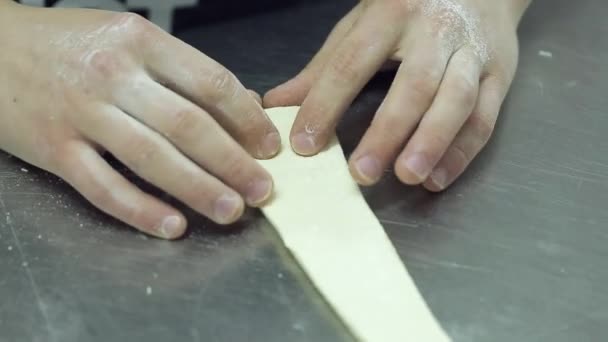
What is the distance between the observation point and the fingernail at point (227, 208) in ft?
2.06

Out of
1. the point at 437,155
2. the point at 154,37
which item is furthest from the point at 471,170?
the point at 154,37

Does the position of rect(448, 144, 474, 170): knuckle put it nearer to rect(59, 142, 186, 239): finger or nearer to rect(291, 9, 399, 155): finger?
rect(291, 9, 399, 155): finger

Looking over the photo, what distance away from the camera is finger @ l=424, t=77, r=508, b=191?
0.71 metres

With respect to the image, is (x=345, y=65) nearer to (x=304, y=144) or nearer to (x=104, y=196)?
(x=304, y=144)

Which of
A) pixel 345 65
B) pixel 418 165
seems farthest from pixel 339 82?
pixel 418 165

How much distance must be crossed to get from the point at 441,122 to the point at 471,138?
0.06m

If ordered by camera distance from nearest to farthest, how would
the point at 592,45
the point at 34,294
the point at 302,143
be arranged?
1. the point at 34,294
2. the point at 302,143
3. the point at 592,45

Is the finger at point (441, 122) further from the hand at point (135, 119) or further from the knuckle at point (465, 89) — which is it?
the hand at point (135, 119)

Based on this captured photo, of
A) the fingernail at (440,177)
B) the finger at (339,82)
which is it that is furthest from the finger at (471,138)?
the finger at (339,82)

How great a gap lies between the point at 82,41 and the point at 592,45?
0.73 metres

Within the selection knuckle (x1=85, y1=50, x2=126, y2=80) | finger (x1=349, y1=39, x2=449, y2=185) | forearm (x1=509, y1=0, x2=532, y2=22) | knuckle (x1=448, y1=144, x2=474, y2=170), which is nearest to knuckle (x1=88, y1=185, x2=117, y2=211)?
knuckle (x1=85, y1=50, x2=126, y2=80)

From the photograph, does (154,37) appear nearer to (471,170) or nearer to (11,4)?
(11,4)

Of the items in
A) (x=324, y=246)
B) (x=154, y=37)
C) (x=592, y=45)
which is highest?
(x=154, y=37)

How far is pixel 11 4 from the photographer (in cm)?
74
